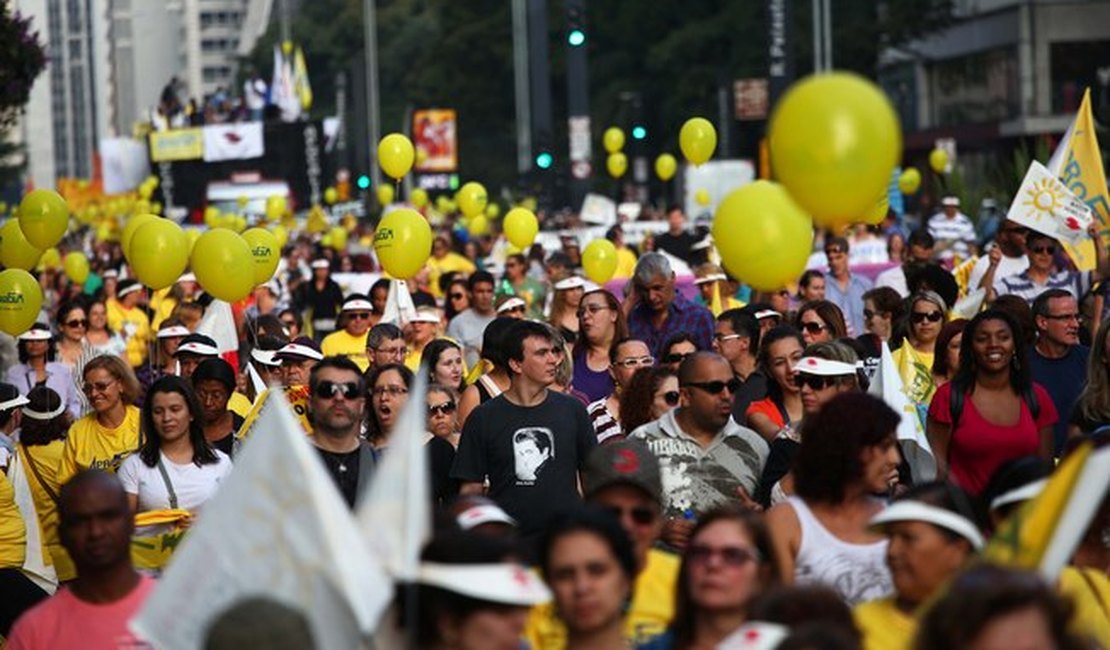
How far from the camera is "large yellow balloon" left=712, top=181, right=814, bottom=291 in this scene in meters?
9.09

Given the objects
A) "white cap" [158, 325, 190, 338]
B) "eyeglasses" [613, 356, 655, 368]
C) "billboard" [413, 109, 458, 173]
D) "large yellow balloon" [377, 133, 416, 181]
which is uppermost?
"billboard" [413, 109, 458, 173]

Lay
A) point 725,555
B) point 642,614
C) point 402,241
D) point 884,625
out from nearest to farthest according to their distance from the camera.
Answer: point 725,555, point 884,625, point 642,614, point 402,241

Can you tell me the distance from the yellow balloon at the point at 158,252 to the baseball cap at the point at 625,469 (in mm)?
7164

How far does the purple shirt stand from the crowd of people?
0.02 m

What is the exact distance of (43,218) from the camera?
15.0 m

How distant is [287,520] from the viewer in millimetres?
5691

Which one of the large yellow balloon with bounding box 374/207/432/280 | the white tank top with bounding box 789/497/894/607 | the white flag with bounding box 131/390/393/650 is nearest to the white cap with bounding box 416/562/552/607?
the white flag with bounding box 131/390/393/650

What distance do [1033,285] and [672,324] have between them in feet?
7.02

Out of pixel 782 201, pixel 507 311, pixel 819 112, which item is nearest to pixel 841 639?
pixel 819 112

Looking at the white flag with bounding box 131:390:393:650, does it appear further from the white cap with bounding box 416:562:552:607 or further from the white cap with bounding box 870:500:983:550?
the white cap with bounding box 870:500:983:550

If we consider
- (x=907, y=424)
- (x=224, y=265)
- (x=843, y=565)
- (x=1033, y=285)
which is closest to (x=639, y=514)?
(x=843, y=565)

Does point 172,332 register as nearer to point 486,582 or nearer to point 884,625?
point 884,625

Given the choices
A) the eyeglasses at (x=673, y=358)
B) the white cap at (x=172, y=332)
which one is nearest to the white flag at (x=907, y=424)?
the eyeglasses at (x=673, y=358)

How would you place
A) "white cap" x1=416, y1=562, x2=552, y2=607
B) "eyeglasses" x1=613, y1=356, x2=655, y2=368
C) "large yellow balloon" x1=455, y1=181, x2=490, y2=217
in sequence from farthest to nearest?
"large yellow balloon" x1=455, y1=181, x2=490, y2=217
"eyeglasses" x1=613, y1=356, x2=655, y2=368
"white cap" x1=416, y1=562, x2=552, y2=607
